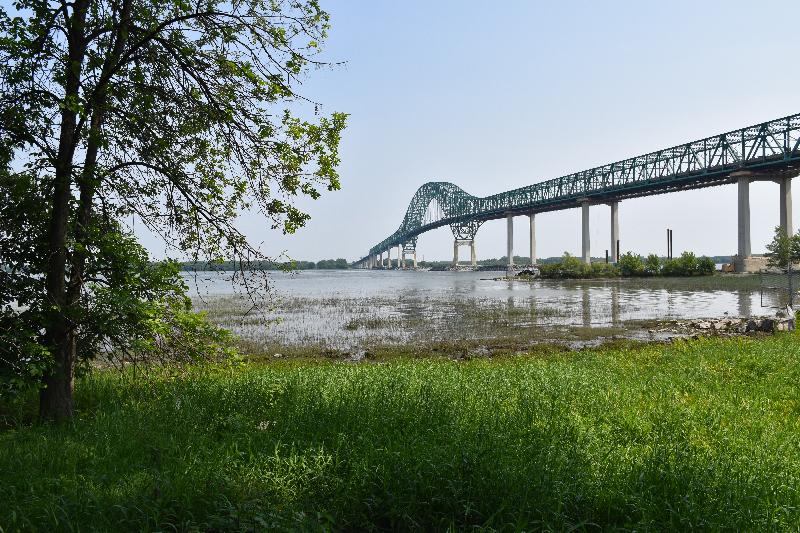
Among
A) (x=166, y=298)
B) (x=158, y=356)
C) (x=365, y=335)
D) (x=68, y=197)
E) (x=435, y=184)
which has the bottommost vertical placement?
(x=365, y=335)

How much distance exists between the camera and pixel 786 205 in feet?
209

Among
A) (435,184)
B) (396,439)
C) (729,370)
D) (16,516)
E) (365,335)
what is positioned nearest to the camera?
(16,516)

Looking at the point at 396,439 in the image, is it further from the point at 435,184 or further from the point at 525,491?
the point at 435,184

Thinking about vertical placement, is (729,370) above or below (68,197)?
below

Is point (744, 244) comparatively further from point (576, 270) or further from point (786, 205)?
point (576, 270)

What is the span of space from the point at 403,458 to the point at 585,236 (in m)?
93.3

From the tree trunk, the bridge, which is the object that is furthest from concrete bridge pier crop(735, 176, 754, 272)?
the tree trunk

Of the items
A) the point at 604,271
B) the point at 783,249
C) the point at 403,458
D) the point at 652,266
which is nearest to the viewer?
the point at 403,458

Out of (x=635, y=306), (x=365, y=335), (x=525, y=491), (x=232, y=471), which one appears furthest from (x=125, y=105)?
(x=635, y=306)

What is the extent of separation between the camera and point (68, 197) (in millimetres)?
6398

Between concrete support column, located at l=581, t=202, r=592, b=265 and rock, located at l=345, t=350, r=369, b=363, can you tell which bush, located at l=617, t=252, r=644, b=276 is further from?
rock, located at l=345, t=350, r=369, b=363

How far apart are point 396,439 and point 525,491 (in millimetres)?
1752

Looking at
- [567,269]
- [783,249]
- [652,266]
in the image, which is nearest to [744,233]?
[783,249]

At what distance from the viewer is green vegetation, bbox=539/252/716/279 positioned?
65.4 meters
